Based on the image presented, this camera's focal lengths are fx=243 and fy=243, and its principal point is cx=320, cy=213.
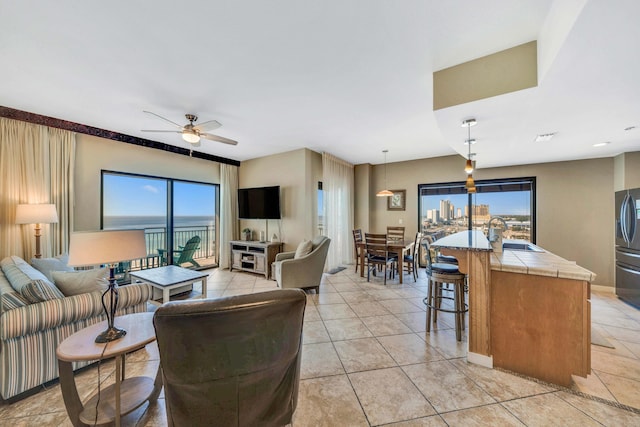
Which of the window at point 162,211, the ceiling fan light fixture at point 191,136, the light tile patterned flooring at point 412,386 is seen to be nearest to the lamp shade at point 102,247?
the light tile patterned flooring at point 412,386

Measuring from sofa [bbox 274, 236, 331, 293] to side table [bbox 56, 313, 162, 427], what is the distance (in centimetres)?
205

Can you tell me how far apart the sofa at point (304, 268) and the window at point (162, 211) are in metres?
2.84

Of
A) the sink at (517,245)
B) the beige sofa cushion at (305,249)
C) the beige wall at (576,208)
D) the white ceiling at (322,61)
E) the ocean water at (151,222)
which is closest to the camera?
the white ceiling at (322,61)

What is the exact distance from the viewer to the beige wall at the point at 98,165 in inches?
151

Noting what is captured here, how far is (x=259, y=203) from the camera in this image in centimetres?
539

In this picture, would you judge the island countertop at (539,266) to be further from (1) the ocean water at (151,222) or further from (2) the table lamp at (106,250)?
(1) the ocean water at (151,222)

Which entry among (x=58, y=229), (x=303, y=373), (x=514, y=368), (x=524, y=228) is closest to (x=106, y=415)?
(x=303, y=373)

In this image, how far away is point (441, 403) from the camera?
1.71 metres

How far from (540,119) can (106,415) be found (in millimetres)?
4357

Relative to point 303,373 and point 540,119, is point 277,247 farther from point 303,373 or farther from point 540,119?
point 540,119

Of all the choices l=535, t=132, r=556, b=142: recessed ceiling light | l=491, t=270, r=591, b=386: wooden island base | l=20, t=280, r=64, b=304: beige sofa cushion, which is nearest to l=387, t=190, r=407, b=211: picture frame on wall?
l=535, t=132, r=556, b=142: recessed ceiling light

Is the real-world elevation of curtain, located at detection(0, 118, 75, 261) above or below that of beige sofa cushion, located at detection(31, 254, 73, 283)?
above

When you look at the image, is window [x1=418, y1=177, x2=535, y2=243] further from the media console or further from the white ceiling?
the media console

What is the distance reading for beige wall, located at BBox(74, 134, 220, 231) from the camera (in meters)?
3.85
